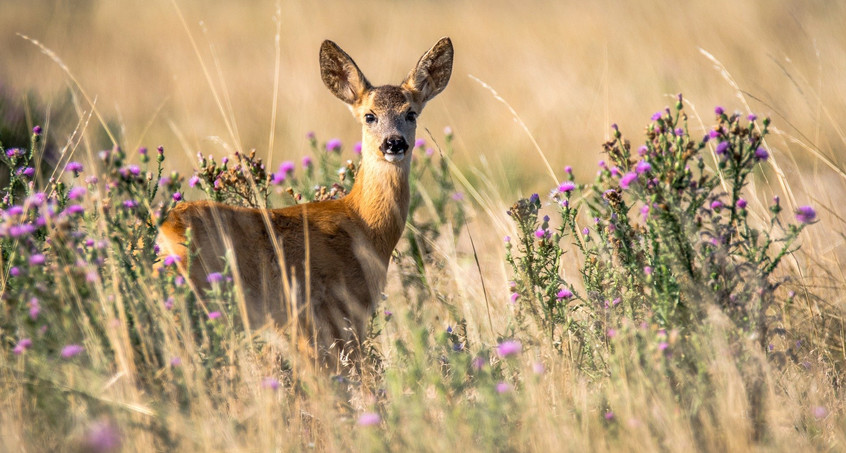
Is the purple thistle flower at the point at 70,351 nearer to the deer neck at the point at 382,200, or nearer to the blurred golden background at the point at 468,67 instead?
the deer neck at the point at 382,200

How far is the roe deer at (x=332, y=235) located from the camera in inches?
169

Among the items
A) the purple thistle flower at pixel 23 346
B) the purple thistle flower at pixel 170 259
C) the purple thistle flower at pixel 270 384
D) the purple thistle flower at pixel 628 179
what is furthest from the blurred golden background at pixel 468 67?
the purple thistle flower at pixel 23 346

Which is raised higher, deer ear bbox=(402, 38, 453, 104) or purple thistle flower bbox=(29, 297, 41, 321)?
deer ear bbox=(402, 38, 453, 104)

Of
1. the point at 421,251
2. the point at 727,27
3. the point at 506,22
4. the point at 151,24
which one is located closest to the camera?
the point at 421,251

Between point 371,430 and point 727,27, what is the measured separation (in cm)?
1049

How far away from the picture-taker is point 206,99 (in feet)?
41.0

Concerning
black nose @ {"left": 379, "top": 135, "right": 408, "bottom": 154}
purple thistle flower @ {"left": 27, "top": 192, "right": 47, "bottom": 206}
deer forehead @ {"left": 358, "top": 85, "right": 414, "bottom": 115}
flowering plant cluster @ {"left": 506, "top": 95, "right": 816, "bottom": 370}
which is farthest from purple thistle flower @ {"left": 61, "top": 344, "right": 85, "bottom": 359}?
deer forehead @ {"left": 358, "top": 85, "right": 414, "bottom": 115}

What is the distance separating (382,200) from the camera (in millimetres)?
5191

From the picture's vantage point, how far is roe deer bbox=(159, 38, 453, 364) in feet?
14.1

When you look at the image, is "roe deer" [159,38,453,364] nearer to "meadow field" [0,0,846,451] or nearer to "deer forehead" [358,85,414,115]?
"deer forehead" [358,85,414,115]

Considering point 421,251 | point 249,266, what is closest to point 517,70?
point 421,251

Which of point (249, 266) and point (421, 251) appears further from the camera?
point (421, 251)

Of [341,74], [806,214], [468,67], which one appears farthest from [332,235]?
[468,67]

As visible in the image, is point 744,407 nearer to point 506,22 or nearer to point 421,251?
point 421,251
